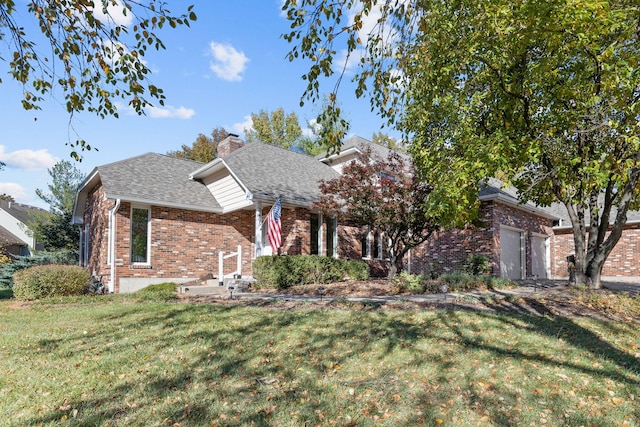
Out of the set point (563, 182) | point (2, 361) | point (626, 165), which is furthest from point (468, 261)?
point (2, 361)

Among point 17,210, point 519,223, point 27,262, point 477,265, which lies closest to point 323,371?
point 477,265

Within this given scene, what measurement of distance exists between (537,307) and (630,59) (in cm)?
496

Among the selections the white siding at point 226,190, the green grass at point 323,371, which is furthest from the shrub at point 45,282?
the white siding at point 226,190

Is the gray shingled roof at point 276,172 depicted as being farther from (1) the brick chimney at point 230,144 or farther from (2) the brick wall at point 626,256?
(2) the brick wall at point 626,256

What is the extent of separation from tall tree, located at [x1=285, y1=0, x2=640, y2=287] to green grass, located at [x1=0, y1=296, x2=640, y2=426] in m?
3.30

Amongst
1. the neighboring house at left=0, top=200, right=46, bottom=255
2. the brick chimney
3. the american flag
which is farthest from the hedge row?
the neighboring house at left=0, top=200, right=46, bottom=255

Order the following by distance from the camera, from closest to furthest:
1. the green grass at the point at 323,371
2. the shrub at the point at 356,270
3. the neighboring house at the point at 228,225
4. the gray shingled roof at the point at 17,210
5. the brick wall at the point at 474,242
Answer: the green grass at the point at 323,371, the neighboring house at the point at 228,225, the shrub at the point at 356,270, the brick wall at the point at 474,242, the gray shingled roof at the point at 17,210

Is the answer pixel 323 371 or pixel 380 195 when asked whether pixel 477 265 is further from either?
pixel 323 371

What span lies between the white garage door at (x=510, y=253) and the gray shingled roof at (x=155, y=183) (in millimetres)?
11600

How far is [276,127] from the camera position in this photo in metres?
36.4

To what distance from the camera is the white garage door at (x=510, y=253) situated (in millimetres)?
16219

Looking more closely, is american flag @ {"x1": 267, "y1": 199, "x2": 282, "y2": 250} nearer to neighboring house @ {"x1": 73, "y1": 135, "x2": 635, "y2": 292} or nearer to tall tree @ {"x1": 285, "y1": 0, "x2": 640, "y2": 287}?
neighboring house @ {"x1": 73, "y1": 135, "x2": 635, "y2": 292}

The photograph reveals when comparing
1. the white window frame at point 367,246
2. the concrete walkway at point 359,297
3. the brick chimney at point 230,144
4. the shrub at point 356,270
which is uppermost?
the brick chimney at point 230,144

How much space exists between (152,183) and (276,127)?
917 inches
